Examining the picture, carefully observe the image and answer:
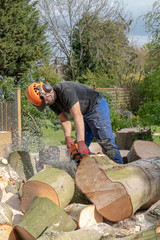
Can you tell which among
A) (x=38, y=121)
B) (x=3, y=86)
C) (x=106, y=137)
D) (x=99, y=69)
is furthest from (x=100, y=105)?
(x=99, y=69)

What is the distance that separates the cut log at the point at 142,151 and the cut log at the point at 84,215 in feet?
5.46

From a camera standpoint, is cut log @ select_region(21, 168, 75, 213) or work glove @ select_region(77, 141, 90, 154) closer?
cut log @ select_region(21, 168, 75, 213)

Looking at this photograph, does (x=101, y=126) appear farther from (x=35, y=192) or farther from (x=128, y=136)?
(x=128, y=136)

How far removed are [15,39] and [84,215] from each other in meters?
16.6

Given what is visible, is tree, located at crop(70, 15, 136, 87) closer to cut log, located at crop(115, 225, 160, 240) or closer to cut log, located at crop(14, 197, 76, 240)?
cut log, located at crop(14, 197, 76, 240)

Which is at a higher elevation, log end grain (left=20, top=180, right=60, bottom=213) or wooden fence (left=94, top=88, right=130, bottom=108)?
wooden fence (left=94, top=88, right=130, bottom=108)

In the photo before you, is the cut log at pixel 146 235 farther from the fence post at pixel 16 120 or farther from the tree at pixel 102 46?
the tree at pixel 102 46

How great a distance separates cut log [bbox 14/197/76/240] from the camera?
→ 6.60 feet

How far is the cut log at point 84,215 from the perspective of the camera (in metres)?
2.18


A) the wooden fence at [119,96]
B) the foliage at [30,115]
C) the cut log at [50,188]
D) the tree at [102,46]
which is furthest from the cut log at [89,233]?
the tree at [102,46]

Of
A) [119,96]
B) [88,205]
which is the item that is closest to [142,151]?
[88,205]

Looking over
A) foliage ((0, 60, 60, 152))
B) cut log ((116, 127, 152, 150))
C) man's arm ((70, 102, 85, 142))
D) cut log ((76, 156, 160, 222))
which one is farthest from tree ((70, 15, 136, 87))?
cut log ((76, 156, 160, 222))

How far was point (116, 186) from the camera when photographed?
2221 mm

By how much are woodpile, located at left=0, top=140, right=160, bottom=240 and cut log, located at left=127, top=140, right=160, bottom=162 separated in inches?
45.2
